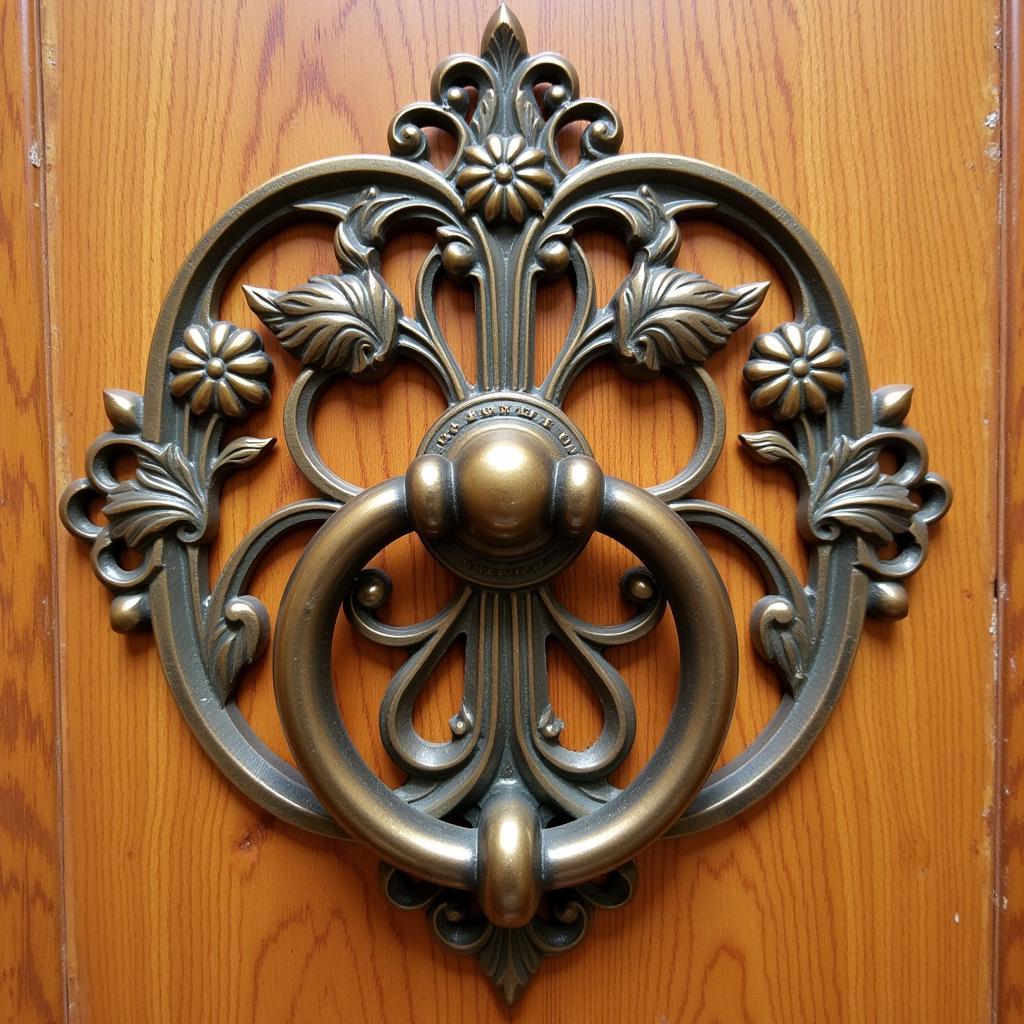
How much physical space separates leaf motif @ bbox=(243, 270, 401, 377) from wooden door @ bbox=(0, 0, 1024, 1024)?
0.07ft

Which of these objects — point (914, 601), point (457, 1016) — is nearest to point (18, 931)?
point (457, 1016)

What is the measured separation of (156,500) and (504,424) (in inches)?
6.6

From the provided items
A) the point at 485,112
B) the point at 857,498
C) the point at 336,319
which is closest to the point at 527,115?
the point at 485,112

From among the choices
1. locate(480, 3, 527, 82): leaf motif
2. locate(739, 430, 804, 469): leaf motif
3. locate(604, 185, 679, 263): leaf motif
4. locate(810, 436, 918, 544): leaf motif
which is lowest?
locate(810, 436, 918, 544): leaf motif

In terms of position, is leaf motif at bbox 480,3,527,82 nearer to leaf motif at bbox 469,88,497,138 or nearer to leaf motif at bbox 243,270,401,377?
leaf motif at bbox 469,88,497,138

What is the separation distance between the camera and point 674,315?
13.5 inches

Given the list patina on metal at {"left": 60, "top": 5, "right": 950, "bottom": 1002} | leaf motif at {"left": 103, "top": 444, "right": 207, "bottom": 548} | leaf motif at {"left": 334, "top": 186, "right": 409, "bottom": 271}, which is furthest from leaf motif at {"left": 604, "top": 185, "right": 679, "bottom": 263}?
leaf motif at {"left": 103, "top": 444, "right": 207, "bottom": 548}

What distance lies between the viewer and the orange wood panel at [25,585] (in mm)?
352

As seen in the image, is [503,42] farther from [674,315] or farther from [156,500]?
[156,500]

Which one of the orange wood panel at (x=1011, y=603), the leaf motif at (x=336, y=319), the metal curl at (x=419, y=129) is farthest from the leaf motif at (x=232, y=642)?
the orange wood panel at (x=1011, y=603)

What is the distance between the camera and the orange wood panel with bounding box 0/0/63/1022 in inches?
13.9

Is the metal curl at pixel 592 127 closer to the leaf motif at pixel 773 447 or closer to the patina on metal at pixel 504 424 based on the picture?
the patina on metal at pixel 504 424

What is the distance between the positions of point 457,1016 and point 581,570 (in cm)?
22

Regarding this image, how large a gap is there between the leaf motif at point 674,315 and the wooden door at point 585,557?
21mm
